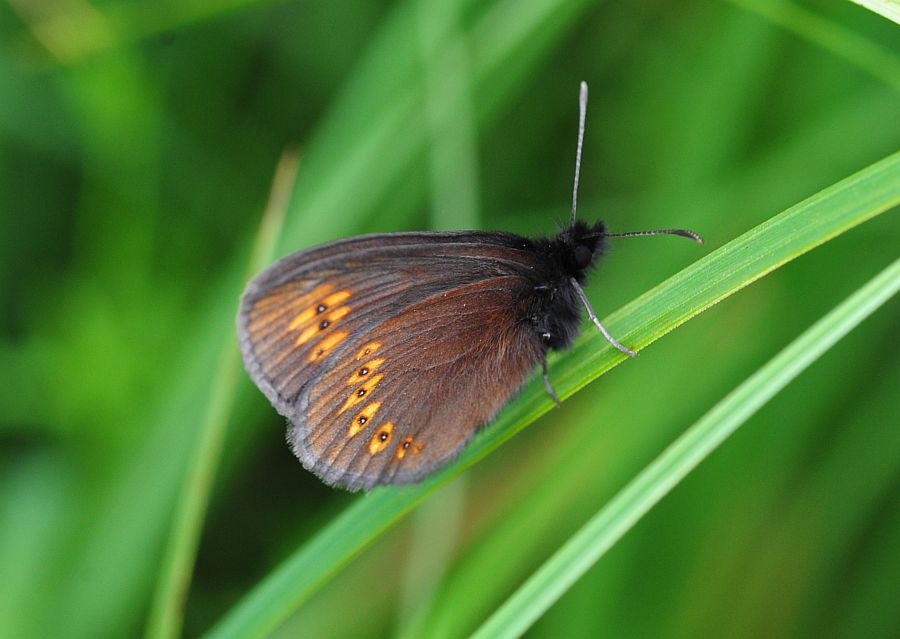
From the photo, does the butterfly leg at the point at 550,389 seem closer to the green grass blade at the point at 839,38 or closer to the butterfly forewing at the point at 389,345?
the butterfly forewing at the point at 389,345

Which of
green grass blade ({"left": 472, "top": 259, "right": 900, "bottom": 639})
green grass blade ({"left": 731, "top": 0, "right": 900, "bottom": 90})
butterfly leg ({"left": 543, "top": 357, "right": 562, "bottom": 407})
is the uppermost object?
green grass blade ({"left": 731, "top": 0, "right": 900, "bottom": 90})

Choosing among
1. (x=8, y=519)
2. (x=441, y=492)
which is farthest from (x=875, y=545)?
(x=8, y=519)

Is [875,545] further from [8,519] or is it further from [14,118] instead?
[14,118]

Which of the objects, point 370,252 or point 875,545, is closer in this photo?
point 370,252

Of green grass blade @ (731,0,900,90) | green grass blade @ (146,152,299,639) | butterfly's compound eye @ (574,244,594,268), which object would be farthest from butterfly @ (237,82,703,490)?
green grass blade @ (731,0,900,90)

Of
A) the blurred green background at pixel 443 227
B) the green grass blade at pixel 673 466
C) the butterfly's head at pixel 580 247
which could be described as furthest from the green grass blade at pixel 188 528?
the butterfly's head at pixel 580 247

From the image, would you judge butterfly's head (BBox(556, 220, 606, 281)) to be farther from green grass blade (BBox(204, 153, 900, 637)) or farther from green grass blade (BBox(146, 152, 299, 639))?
green grass blade (BBox(146, 152, 299, 639))
